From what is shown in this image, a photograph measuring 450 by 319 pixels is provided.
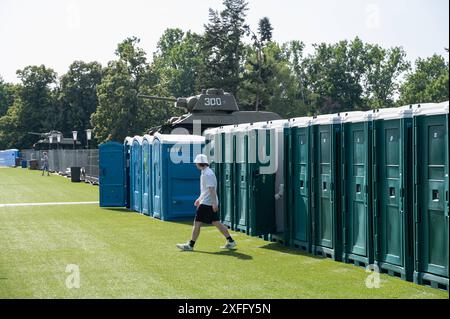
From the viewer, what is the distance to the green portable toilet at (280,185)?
1358 cm

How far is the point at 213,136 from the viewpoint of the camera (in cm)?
1764

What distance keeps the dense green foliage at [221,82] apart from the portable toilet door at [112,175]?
4121 cm

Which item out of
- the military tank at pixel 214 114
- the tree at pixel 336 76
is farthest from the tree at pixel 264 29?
the military tank at pixel 214 114

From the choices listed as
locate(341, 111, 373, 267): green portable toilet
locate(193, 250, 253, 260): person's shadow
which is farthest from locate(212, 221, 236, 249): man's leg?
locate(341, 111, 373, 267): green portable toilet

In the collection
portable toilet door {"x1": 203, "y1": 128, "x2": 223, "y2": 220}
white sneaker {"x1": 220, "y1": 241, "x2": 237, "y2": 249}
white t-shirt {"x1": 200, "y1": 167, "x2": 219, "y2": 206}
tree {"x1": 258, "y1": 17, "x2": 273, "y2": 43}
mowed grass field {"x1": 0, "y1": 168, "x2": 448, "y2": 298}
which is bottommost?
mowed grass field {"x1": 0, "y1": 168, "x2": 448, "y2": 298}

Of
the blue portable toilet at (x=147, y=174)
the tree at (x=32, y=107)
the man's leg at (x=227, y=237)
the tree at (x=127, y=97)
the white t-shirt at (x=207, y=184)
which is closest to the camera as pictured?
the white t-shirt at (x=207, y=184)

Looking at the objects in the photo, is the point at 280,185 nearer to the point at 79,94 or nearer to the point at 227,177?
the point at 227,177

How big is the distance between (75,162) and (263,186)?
34733 millimetres

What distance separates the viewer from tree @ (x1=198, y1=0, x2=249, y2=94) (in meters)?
75.2

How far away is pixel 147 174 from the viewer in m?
20.6

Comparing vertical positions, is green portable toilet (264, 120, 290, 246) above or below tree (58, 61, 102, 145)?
below

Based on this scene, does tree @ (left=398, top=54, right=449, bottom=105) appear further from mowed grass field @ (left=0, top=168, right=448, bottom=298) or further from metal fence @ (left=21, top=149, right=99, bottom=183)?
mowed grass field @ (left=0, top=168, right=448, bottom=298)

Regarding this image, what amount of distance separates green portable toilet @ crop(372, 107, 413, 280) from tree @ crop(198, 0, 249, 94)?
63.7 meters

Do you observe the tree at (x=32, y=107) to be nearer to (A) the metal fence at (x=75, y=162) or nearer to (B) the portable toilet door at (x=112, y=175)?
(A) the metal fence at (x=75, y=162)
